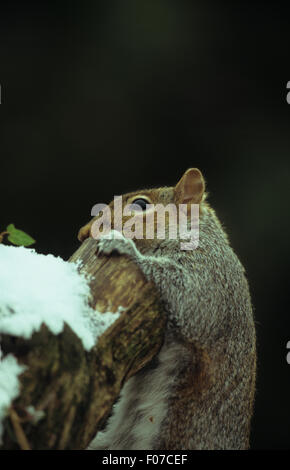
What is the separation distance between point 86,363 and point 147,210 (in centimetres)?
55

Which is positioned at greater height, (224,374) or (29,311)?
(29,311)

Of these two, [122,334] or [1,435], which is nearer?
[1,435]

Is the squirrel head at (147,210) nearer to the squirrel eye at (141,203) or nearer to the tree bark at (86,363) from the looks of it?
the squirrel eye at (141,203)

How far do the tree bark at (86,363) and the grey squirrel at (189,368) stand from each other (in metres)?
0.05

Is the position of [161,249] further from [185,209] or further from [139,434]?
[139,434]

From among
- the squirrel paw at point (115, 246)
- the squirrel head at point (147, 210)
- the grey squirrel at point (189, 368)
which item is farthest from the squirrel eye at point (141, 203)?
the squirrel paw at point (115, 246)

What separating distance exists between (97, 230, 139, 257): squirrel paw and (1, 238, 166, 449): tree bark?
14 mm

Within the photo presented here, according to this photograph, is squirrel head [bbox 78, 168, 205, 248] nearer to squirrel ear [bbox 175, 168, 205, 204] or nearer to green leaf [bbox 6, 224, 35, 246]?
squirrel ear [bbox 175, 168, 205, 204]

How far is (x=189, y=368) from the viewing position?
40.6 inches

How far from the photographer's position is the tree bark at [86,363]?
0.71 meters

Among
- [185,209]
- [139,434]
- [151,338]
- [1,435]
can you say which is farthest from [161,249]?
[1,435]

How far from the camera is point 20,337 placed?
2.42 feet
